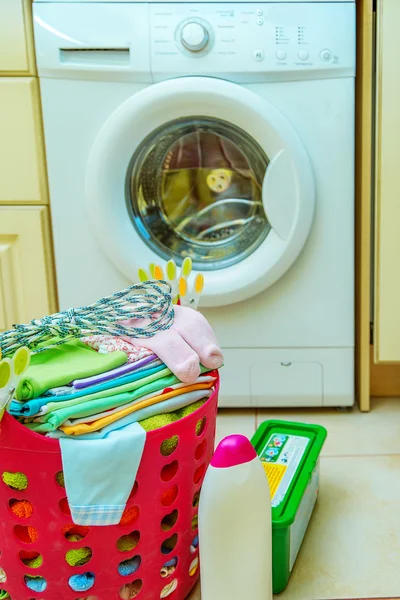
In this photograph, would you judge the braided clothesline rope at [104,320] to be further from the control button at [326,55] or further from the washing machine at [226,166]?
the control button at [326,55]

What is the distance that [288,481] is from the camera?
84 centimetres

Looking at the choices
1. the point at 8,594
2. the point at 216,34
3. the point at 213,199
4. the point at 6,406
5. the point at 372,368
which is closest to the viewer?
the point at 6,406

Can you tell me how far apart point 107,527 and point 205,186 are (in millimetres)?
784

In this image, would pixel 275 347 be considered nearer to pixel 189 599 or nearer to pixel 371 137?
pixel 371 137

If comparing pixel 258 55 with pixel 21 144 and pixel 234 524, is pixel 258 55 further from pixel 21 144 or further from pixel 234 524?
pixel 234 524

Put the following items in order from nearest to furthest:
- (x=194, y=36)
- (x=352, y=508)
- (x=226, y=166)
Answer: (x=352, y=508)
(x=194, y=36)
(x=226, y=166)

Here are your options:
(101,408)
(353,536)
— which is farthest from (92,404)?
(353,536)

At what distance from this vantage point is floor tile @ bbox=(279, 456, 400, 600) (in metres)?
0.77

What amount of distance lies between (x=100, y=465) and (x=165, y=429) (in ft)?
0.27

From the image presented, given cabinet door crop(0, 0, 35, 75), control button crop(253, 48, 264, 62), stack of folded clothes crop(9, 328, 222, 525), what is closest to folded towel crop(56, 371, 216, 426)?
stack of folded clothes crop(9, 328, 222, 525)

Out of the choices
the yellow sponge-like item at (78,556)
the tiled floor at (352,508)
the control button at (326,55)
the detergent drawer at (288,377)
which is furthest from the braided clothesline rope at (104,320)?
the control button at (326,55)

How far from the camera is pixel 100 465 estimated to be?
1.93 feet

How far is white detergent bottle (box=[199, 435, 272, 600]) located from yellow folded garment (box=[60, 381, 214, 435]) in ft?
0.28

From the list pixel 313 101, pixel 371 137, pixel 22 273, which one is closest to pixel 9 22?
pixel 22 273
